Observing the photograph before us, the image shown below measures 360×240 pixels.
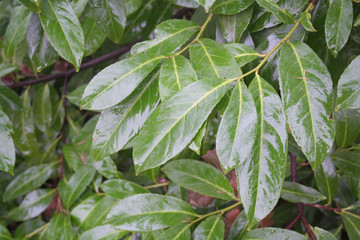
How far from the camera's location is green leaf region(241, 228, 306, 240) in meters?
0.63

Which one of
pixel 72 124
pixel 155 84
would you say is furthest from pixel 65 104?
pixel 155 84

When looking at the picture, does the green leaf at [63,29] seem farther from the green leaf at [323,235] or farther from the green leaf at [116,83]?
the green leaf at [323,235]

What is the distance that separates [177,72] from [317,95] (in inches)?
8.1

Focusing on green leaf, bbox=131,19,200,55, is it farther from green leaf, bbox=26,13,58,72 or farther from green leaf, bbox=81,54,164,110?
green leaf, bbox=26,13,58,72

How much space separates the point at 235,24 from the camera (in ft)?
→ 2.07

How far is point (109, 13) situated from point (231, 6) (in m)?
0.25

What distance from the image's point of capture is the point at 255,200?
50 cm

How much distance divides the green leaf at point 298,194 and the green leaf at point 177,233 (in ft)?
0.73

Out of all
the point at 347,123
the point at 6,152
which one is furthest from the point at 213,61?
the point at 6,152

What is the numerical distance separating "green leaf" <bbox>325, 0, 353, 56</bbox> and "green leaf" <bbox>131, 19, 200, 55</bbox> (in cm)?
23

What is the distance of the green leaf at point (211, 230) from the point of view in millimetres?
668

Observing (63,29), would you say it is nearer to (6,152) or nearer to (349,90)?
(6,152)

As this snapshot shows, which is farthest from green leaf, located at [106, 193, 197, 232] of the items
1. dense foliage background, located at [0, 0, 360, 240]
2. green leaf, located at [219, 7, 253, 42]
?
green leaf, located at [219, 7, 253, 42]

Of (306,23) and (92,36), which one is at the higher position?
(306,23)
